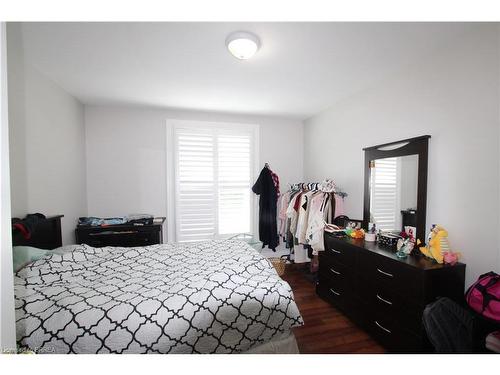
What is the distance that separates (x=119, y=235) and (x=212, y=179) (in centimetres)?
150

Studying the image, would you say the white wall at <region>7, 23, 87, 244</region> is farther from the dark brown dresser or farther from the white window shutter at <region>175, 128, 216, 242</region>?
the white window shutter at <region>175, 128, 216, 242</region>

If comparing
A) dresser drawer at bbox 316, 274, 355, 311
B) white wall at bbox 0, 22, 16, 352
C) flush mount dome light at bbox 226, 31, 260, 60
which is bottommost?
dresser drawer at bbox 316, 274, 355, 311

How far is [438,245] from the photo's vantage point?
1.58m

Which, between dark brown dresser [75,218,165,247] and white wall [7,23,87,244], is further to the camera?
dark brown dresser [75,218,165,247]

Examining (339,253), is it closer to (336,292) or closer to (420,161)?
(336,292)

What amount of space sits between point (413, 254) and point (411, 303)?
410mm

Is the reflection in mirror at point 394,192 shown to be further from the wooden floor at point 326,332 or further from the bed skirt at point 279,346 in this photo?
the bed skirt at point 279,346

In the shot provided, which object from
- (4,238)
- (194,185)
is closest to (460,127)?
(4,238)

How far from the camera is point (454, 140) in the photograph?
1.67m

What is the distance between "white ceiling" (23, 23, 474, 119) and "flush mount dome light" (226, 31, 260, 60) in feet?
0.15

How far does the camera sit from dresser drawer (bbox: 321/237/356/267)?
211cm

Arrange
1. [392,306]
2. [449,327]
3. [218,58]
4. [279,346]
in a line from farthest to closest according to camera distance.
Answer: [218,58] → [392,306] → [279,346] → [449,327]

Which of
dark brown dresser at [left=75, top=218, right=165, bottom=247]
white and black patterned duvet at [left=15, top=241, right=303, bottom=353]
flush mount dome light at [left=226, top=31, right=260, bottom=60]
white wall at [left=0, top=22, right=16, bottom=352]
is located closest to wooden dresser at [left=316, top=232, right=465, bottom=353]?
white and black patterned duvet at [left=15, top=241, right=303, bottom=353]
